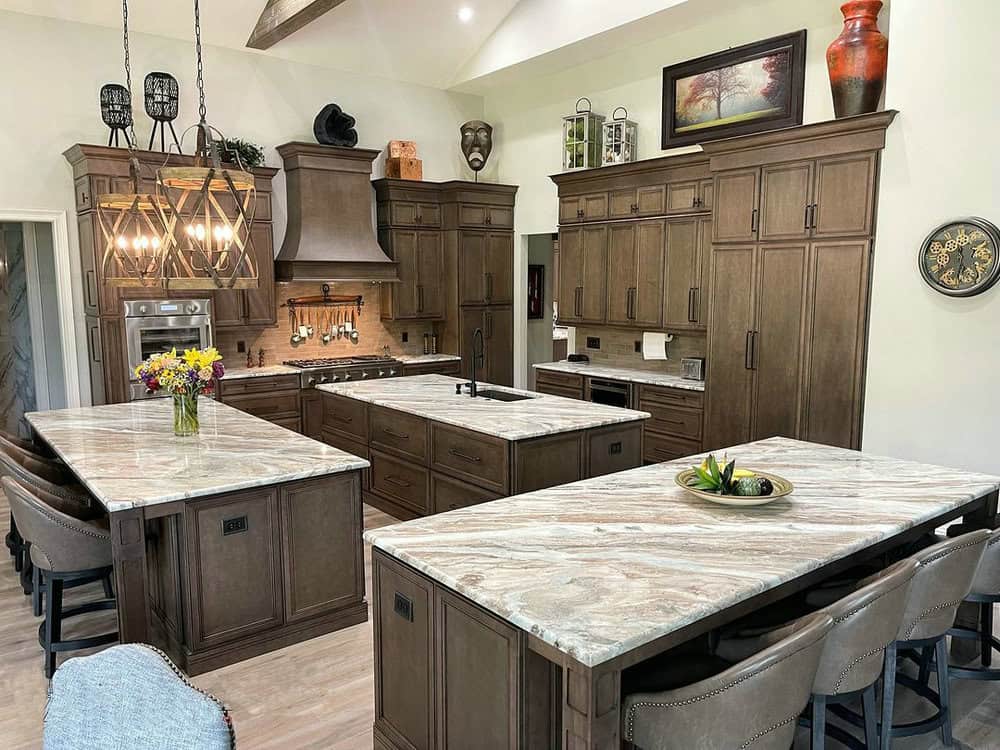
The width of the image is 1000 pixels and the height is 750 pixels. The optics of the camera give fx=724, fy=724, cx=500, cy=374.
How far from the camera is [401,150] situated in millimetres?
7793

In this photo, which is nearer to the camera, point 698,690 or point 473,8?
point 698,690

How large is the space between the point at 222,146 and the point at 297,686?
16.7 feet

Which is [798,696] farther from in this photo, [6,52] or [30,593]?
[6,52]

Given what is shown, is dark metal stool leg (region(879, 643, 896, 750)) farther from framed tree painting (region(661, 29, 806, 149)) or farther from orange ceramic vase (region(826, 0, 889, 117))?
framed tree painting (region(661, 29, 806, 149))

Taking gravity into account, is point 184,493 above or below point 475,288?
below

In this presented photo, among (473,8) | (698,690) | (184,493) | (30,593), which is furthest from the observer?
(473,8)

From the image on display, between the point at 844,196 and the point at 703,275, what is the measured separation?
143 cm

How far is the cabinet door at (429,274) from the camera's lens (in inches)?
311

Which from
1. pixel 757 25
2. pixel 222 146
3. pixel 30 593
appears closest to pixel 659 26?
Result: pixel 757 25

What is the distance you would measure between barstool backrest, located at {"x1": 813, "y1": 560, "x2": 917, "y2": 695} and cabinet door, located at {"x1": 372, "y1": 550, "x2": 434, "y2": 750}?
1137 mm

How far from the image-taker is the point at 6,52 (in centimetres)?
584

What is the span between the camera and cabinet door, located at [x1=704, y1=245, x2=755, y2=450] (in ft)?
18.1

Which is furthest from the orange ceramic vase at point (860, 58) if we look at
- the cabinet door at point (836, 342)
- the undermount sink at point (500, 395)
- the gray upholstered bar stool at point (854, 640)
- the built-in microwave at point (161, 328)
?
the built-in microwave at point (161, 328)

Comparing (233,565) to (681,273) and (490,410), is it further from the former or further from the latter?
(681,273)
